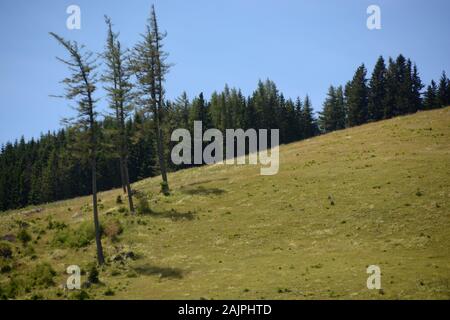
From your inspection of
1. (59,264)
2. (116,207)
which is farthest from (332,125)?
(59,264)

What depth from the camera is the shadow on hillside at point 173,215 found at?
41.3m

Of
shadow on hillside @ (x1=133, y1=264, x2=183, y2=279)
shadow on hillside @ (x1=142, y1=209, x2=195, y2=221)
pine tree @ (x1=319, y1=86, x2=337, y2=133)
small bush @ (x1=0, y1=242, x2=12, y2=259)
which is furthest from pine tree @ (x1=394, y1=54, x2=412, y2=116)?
small bush @ (x1=0, y1=242, x2=12, y2=259)

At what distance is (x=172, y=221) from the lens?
4072cm

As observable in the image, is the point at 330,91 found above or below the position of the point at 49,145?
above

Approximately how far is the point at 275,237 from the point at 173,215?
11780 mm

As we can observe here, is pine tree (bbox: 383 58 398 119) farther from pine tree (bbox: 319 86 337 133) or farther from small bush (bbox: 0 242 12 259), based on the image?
small bush (bbox: 0 242 12 259)

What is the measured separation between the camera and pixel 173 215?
4222cm

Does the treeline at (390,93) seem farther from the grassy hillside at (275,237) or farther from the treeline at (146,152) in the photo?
the grassy hillside at (275,237)

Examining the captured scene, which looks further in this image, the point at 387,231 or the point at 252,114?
the point at 252,114

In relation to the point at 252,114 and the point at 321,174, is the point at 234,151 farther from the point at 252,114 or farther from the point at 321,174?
the point at 321,174

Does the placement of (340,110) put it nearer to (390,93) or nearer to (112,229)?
(390,93)
